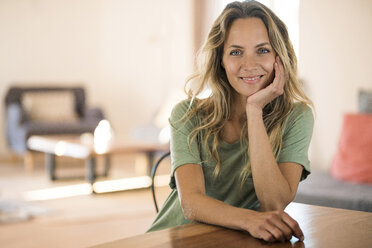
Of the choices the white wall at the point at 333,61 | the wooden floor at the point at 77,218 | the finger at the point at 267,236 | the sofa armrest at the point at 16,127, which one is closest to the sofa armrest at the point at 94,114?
the sofa armrest at the point at 16,127

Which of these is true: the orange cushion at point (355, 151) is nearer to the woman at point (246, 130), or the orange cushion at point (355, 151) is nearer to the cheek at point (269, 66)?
the woman at point (246, 130)

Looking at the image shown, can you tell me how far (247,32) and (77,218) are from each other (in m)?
2.67

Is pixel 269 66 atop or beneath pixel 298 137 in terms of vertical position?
atop

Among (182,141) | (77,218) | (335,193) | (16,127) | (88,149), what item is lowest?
(77,218)

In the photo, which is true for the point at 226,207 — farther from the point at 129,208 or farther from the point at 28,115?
the point at 28,115

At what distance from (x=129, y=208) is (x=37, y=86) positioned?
11.4 ft

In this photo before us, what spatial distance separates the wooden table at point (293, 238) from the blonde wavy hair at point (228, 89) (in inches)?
12.3

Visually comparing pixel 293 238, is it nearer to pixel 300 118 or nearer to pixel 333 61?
pixel 300 118

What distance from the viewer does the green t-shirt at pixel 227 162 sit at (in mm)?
1473

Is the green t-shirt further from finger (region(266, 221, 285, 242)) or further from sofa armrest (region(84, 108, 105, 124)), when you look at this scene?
sofa armrest (region(84, 108, 105, 124))

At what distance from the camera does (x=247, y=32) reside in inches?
59.1

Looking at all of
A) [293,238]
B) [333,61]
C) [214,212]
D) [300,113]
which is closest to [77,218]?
[333,61]

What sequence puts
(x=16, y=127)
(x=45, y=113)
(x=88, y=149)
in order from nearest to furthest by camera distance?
(x=88, y=149) < (x=16, y=127) < (x=45, y=113)

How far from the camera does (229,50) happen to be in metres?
1.50
